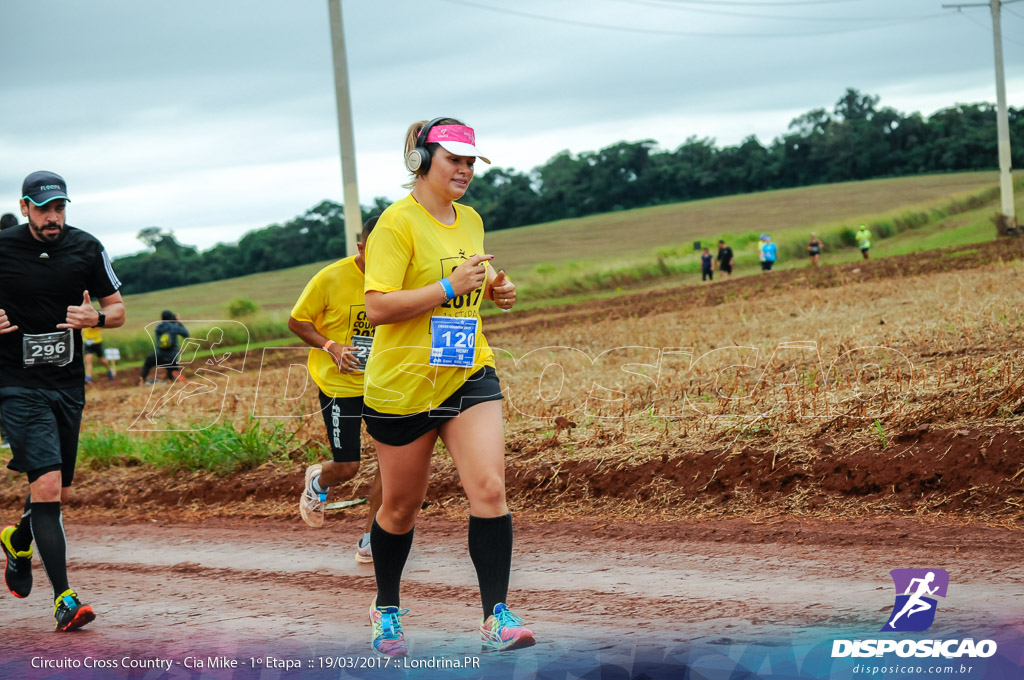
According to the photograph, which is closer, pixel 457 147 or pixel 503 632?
pixel 503 632

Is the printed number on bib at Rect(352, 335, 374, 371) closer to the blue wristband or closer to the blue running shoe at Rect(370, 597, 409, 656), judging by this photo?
the blue running shoe at Rect(370, 597, 409, 656)

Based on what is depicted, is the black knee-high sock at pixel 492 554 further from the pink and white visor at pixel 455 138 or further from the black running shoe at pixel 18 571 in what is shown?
the black running shoe at pixel 18 571

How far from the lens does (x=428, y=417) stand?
4.52 metres

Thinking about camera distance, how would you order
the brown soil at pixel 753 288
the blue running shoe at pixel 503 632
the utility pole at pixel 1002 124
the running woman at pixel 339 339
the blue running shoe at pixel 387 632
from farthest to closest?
the utility pole at pixel 1002 124
the brown soil at pixel 753 288
the running woman at pixel 339 339
the blue running shoe at pixel 387 632
the blue running shoe at pixel 503 632

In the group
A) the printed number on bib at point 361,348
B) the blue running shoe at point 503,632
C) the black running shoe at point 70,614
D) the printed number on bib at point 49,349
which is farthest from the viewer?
the printed number on bib at point 361,348

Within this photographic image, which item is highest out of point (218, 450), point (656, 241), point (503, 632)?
point (656, 241)

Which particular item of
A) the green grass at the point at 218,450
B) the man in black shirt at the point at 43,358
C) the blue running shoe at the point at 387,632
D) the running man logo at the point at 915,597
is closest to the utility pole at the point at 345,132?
the green grass at the point at 218,450

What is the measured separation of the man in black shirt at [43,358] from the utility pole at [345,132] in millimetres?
10005

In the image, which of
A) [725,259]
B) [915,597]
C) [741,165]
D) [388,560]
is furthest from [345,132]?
[741,165]

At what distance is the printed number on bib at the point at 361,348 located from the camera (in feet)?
23.1

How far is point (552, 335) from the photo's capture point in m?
23.4

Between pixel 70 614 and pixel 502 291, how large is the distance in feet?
9.22

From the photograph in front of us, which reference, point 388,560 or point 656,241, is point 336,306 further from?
point 656,241

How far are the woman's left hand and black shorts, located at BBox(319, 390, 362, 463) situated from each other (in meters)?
2.54
